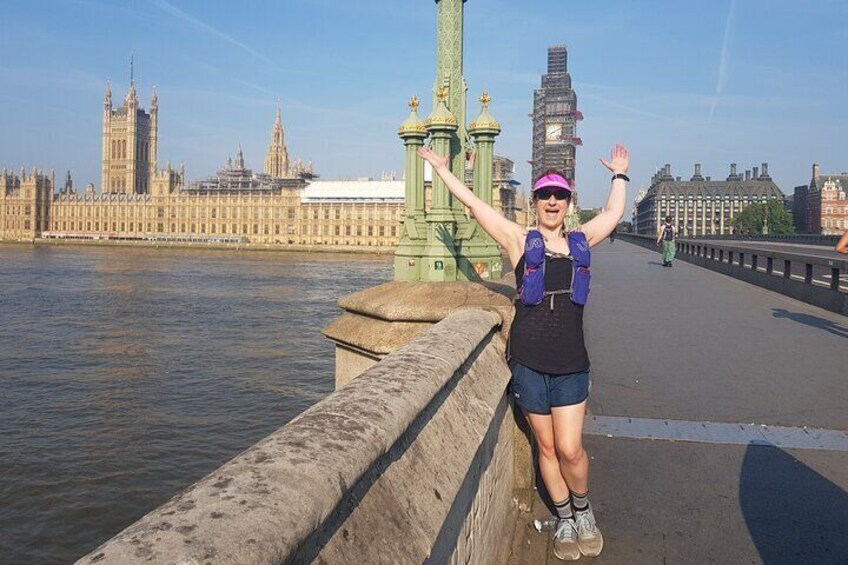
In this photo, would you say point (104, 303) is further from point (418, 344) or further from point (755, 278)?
point (418, 344)

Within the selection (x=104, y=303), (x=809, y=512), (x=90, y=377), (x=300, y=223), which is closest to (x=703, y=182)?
(x=300, y=223)

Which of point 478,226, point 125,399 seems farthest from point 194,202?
point 478,226

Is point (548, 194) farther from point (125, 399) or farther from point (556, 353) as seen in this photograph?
point (125, 399)

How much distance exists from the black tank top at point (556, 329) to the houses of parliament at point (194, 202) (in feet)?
404

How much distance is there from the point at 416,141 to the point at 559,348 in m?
6.94

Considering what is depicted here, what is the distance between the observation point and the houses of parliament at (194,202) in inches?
5349

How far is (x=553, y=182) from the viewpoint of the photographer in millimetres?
3350

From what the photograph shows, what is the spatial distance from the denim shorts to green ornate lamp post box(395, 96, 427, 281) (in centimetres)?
622

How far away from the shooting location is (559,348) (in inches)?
126

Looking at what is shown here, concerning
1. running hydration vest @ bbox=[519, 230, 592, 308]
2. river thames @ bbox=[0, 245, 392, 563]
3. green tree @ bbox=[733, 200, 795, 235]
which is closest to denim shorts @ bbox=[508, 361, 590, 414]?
running hydration vest @ bbox=[519, 230, 592, 308]

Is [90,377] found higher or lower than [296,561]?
lower

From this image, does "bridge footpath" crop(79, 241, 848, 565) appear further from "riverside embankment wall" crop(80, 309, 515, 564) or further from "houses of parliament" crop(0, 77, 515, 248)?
"houses of parliament" crop(0, 77, 515, 248)

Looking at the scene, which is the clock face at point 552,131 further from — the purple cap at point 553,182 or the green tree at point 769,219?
the purple cap at point 553,182

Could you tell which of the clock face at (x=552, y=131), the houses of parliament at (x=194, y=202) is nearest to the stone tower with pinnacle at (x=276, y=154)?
the houses of parliament at (x=194, y=202)
